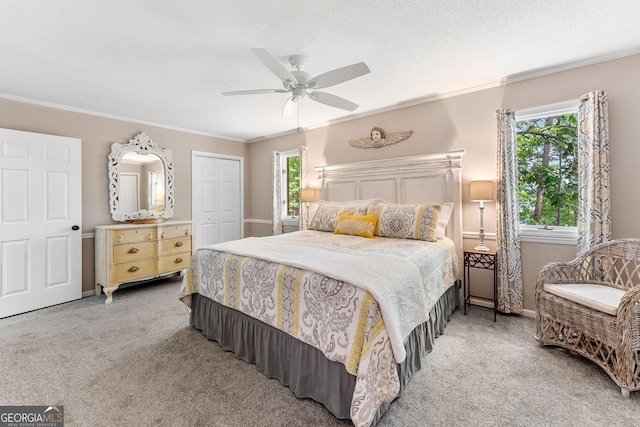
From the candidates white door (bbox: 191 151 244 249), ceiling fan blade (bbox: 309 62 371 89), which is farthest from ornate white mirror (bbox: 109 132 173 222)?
ceiling fan blade (bbox: 309 62 371 89)

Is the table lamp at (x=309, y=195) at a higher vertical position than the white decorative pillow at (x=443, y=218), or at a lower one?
higher

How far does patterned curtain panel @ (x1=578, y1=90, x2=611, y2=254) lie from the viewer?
2.46 meters

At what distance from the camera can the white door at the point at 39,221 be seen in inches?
123

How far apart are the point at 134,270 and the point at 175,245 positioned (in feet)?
2.05

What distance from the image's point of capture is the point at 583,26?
209cm

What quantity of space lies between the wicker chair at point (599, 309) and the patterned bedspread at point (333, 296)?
0.82 m

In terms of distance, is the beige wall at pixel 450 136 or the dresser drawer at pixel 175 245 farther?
the dresser drawer at pixel 175 245

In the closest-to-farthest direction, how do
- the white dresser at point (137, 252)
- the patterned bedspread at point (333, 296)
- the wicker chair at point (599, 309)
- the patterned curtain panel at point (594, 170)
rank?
the patterned bedspread at point (333, 296) < the wicker chair at point (599, 309) < the patterned curtain panel at point (594, 170) < the white dresser at point (137, 252)

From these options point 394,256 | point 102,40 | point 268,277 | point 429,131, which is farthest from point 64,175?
point 429,131

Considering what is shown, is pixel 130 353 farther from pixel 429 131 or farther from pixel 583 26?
pixel 583 26

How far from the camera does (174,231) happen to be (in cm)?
420

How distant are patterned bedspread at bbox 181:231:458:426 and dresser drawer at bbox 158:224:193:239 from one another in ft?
5.71

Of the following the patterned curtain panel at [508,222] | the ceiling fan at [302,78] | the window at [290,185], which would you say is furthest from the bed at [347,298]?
the window at [290,185]

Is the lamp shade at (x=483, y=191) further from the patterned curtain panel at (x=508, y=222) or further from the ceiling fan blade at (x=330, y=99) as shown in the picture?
the ceiling fan blade at (x=330, y=99)
